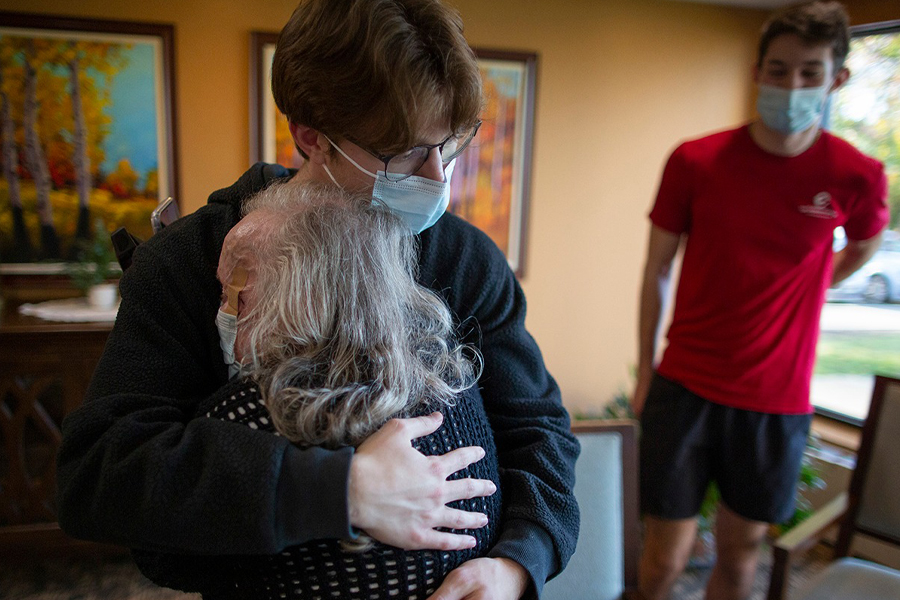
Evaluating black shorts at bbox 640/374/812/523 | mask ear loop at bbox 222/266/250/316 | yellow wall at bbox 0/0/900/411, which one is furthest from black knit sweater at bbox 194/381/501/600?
yellow wall at bbox 0/0/900/411

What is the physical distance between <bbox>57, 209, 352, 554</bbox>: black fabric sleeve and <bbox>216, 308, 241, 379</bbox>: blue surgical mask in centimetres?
7

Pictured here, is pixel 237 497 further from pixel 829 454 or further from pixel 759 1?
pixel 759 1

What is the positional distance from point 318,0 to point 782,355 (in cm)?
182

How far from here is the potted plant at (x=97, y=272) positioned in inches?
109

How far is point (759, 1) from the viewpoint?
3525 millimetres

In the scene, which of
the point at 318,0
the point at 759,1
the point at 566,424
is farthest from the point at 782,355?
the point at 759,1

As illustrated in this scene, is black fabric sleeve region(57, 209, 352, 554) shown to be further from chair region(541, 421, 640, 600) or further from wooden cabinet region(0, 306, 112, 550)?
wooden cabinet region(0, 306, 112, 550)

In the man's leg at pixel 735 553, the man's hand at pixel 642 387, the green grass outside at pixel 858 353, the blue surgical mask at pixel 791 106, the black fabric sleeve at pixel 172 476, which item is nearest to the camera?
the black fabric sleeve at pixel 172 476

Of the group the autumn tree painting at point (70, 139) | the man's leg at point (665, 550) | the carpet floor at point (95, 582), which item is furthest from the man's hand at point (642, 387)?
the autumn tree painting at point (70, 139)

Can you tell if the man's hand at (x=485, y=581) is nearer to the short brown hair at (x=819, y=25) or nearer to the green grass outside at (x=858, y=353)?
the short brown hair at (x=819, y=25)

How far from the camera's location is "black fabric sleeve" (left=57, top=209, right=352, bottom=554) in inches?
27.7

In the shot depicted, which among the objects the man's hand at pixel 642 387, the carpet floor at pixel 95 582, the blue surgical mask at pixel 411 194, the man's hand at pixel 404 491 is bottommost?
the carpet floor at pixel 95 582

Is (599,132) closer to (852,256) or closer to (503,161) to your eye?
(503,161)

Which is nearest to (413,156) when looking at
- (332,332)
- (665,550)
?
(332,332)
